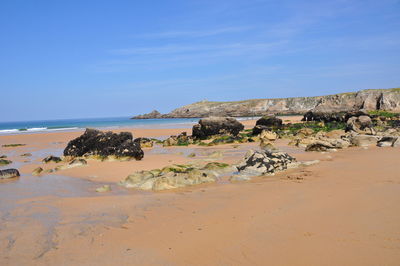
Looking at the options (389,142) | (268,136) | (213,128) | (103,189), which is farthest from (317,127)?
(103,189)

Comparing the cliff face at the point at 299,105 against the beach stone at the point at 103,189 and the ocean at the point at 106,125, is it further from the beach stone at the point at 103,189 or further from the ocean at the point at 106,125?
the beach stone at the point at 103,189

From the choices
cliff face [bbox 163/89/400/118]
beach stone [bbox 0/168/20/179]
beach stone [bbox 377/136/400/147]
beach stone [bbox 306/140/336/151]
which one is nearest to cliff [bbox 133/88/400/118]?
cliff face [bbox 163/89/400/118]

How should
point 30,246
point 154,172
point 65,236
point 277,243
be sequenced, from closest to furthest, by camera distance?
1. point 277,243
2. point 30,246
3. point 65,236
4. point 154,172

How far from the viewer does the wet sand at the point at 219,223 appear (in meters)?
4.03

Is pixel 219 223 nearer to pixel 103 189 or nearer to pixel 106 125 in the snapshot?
pixel 103 189

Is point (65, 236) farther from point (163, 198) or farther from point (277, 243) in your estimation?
point (277, 243)

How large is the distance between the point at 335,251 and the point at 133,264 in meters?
2.28

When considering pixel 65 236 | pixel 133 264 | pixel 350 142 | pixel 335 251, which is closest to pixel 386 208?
pixel 335 251

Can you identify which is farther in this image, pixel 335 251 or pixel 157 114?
pixel 157 114

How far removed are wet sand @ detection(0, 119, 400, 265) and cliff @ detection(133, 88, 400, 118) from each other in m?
64.5

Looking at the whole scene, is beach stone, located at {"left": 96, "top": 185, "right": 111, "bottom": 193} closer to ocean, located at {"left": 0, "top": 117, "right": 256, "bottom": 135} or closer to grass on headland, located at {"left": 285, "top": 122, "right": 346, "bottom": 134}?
grass on headland, located at {"left": 285, "top": 122, "right": 346, "bottom": 134}

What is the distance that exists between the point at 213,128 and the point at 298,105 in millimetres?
97515

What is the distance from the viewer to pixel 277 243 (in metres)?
4.26

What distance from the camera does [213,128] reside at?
82.6 feet
